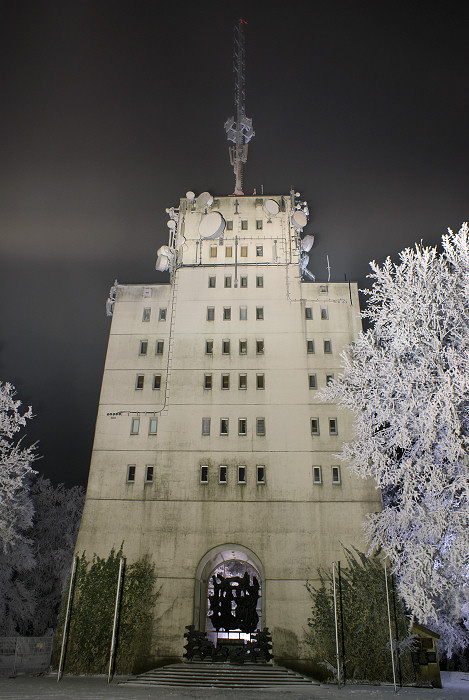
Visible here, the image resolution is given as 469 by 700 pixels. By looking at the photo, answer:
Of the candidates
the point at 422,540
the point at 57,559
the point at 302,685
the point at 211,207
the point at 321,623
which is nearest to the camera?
the point at 422,540

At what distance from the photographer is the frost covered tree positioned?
1510 centimetres

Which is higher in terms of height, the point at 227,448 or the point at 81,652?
the point at 227,448

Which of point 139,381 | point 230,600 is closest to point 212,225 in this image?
point 139,381

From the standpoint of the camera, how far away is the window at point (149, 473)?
1070 inches

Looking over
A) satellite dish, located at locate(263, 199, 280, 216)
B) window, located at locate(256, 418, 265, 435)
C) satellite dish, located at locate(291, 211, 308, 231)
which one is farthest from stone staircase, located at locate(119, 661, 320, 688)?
satellite dish, located at locate(263, 199, 280, 216)

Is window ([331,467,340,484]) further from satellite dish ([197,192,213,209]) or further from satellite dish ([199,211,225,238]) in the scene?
satellite dish ([197,192,213,209])

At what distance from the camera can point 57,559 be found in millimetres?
37375

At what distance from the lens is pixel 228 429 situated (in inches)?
1104

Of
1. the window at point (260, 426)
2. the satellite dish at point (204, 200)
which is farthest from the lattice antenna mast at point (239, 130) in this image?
the window at point (260, 426)

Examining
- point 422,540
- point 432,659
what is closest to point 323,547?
point 432,659

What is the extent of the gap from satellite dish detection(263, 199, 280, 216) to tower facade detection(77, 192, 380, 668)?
124mm

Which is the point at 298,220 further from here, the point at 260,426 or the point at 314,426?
the point at 260,426

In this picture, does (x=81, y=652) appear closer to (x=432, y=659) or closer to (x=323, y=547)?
(x=323, y=547)

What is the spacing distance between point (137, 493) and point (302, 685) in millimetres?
11385
